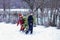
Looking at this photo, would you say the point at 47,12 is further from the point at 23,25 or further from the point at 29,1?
the point at 23,25

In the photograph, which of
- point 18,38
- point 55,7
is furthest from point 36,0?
point 18,38

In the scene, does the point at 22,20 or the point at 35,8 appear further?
the point at 35,8

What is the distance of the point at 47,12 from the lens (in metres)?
22.0

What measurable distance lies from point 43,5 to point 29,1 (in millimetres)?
2234

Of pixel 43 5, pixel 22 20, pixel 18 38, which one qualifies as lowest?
pixel 18 38

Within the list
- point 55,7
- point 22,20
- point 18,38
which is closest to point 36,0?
point 55,7

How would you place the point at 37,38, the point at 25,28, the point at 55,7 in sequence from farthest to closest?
the point at 55,7, the point at 25,28, the point at 37,38

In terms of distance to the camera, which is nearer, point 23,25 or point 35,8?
point 23,25

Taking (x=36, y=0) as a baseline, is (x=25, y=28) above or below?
below

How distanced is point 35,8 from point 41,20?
1.98 meters

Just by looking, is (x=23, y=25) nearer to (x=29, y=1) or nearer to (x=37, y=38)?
(x=37, y=38)

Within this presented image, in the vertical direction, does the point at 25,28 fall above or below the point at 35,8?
below

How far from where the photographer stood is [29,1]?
2325cm

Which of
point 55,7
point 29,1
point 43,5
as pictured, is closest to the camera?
point 55,7
